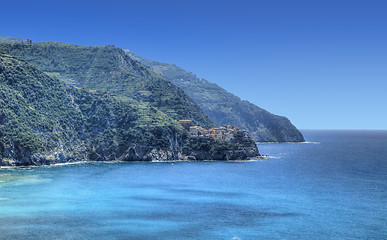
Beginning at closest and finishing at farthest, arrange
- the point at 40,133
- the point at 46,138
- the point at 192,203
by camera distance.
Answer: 1. the point at 192,203
2. the point at 46,138
3. the point at 40,133

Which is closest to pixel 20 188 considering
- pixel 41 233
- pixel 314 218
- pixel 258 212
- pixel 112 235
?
pixel 41 233

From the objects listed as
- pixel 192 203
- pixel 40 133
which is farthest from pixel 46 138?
pixel 192 203

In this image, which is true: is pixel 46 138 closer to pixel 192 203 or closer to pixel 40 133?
pixel 40 133

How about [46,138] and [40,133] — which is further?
[40,133]

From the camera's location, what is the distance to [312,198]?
328ft

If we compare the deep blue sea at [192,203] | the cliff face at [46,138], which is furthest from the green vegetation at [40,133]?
the deep blue sea at [192,203]

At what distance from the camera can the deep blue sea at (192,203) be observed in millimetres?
70250

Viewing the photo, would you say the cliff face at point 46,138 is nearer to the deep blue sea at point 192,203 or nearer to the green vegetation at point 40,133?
the green vegetation at point 40,133

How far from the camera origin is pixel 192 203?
9556 centimetres

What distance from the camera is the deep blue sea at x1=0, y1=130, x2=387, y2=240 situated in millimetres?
70250

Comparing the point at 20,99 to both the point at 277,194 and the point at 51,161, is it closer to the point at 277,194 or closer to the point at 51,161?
the point at 51,161

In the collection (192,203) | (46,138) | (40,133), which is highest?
(40,133)

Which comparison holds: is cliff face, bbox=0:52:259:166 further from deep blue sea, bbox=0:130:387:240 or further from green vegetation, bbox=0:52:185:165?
deep blue sea, bbox=0:130:387:240

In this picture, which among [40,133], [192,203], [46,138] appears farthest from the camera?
[40,133]
